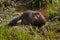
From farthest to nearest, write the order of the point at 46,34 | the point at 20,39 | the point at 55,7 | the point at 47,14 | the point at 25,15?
the point at 55,7, the point at 47,14, the point at 25,15, the point at 46,34, the point at 20,39

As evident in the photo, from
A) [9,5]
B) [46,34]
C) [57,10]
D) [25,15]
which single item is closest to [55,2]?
[57,10]

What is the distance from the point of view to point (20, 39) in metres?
5.49

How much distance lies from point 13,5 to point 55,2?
4.32 feet

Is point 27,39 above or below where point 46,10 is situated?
above

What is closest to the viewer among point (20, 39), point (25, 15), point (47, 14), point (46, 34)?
point (20, 39)

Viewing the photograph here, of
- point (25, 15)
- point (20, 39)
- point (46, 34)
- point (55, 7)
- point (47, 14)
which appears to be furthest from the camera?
point (55, 7)

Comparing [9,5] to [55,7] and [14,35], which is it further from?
[14,35]

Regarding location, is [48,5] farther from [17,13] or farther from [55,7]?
[17,13]

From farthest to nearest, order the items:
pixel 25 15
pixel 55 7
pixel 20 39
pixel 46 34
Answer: pixel 55 7 < pixel 25 15 < pixel 46 34 < pixel 20 39

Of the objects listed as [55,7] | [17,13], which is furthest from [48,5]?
[17,13]

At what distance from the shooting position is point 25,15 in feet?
24.3

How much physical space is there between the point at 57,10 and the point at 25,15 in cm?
137

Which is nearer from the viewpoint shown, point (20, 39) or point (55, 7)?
point (20, 39)

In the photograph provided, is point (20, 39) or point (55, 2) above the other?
point (20, 39)
